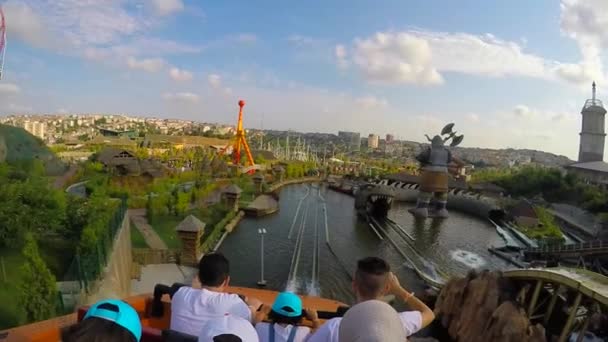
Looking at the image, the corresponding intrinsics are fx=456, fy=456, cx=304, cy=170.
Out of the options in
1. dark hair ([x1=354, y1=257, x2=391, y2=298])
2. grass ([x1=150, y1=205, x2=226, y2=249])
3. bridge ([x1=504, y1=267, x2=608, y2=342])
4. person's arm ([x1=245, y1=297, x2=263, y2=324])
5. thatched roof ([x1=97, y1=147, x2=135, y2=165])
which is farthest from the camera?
thatched roof ([x1=97, y1=147, x2=135, y2=165])

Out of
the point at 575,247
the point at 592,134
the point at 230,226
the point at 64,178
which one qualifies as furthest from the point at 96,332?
the point at 592,134

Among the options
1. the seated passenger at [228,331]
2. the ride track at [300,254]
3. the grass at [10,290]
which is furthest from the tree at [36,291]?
the ride track at [300,254]

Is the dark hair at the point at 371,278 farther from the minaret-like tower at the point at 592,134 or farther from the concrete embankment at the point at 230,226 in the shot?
the minaret-like tower at the point at 592,134

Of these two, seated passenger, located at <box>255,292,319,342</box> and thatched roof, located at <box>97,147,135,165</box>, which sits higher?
seated passenger, located at <box>255,292,319,342</box>

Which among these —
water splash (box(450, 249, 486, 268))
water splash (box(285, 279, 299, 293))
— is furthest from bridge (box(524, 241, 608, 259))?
water splash (box(285, 279, 299, 293))

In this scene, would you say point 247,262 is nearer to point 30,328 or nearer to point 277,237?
point 277,237

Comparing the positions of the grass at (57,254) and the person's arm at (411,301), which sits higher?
the person's arm at (411,301)

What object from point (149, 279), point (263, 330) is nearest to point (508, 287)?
point (263, 330)

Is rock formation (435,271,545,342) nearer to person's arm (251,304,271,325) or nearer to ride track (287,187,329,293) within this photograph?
ride track (287,187,329,293)
